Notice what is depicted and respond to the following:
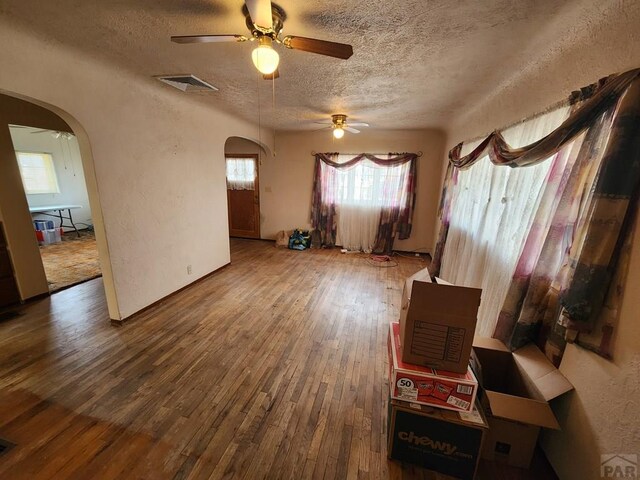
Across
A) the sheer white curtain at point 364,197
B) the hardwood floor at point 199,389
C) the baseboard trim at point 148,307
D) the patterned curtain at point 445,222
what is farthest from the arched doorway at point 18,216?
the patterned curtain at point 445,222

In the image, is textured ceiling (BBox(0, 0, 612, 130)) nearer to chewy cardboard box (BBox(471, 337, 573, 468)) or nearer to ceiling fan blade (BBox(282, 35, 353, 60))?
ceiling fan blade (BBox(282, 35, 353, 60))

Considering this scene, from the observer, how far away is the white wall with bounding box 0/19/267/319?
1.84 m

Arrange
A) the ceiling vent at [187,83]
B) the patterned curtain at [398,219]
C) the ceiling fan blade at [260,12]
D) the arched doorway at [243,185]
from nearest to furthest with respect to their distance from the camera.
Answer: the ceiling fan blade at [260,12] < the ceiling vent at [187,83] < the patterned curtain at [398,219] < the arched doorway at [243,185]

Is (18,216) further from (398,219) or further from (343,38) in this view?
(398,219)

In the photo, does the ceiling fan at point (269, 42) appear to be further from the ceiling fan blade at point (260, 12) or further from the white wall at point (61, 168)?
the white wall at point (61, 168)

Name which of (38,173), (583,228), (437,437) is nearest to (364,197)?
(583,228)

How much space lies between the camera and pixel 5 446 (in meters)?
1.38

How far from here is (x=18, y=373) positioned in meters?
A: 1.88

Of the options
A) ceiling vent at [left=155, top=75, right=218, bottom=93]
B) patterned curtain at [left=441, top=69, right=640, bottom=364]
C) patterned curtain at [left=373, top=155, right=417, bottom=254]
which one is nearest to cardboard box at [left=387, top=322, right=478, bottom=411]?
patterned curtain at [left=441, top=69, right=640, bottom=364]

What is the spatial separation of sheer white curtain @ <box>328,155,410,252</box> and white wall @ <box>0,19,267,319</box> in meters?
2.48

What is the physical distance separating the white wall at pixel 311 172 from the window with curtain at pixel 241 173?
0.26 m

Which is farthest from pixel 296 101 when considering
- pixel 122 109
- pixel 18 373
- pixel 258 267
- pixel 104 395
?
pixel 18 373

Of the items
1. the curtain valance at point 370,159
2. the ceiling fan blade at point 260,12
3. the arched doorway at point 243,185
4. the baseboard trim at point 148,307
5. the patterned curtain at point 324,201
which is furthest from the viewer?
the arched doorway at point 243,185

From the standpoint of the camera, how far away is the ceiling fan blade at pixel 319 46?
Answer: 1.35 m
